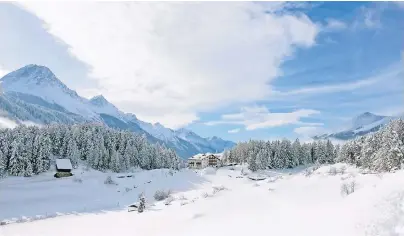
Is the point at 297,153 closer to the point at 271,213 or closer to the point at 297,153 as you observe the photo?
the point at 297,153

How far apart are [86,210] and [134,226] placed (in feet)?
103

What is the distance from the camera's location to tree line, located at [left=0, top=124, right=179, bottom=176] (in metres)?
84.8

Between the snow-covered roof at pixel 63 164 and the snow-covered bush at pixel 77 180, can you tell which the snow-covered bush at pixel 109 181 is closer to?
the snow-covered bush at pixel 77 180

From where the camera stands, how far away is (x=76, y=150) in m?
104

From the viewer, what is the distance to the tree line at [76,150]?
278ft

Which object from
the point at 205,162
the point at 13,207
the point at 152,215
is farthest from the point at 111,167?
the point at 205,162

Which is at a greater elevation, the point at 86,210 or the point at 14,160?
the point at 14,160

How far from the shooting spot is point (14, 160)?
8262 cm

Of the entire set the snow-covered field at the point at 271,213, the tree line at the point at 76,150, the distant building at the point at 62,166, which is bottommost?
the snow-covered field at the point at 271,213

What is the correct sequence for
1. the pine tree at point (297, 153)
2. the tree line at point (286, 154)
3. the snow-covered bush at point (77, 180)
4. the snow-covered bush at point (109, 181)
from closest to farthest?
the snow-covered bush at point (77, 180) < the snow-covered bush at point (109, 181) < the tree line at point (286, 154) < the pine tree at point (297, 153)

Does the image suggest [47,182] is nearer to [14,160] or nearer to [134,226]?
[14,160]

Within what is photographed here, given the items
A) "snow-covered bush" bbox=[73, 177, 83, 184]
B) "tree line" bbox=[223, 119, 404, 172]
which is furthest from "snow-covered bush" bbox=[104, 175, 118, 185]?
"tree line" bbox=[223, 119, 404, 172]

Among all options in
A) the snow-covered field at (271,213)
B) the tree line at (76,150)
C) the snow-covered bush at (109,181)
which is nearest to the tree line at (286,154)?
the tree line at (76,150)

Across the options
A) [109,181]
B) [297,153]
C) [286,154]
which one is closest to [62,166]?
[109,181]
